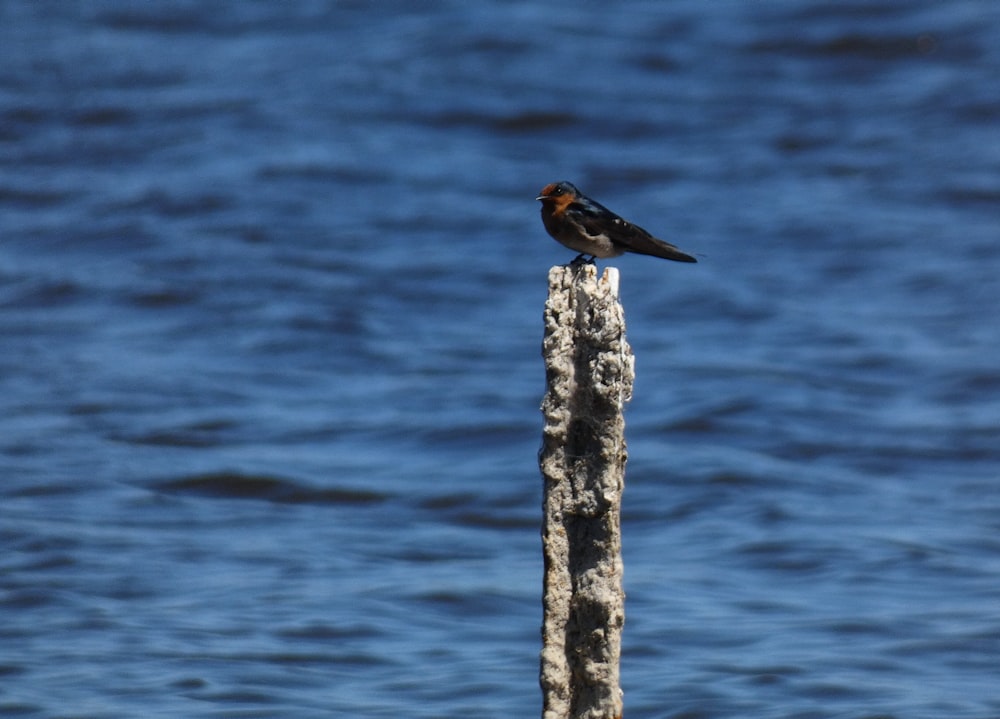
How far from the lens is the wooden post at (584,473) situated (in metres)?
4.91

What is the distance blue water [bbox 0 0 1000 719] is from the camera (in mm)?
8953

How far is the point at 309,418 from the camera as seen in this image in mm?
13734

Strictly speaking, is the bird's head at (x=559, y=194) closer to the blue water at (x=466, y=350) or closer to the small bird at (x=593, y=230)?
the small bird at (x=593, y=230)

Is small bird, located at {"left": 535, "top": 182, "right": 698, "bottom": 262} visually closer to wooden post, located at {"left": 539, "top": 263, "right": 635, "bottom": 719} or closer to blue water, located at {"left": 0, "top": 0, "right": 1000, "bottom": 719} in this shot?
wooden post, located at {"left": 539, "top": 263, "right": 635, "bottom": 719}

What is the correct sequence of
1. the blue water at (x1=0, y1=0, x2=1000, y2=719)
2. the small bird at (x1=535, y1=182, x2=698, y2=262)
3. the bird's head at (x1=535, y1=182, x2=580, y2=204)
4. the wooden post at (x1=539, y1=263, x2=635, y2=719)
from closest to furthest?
the wooden post at (x1=539, y1=263, x2=635, y2=719) → the small bird at (x1=535, y1=182, x2=698, y2=262) → the bird's head at (x1=535, y1=182, x2=580, y2=204) → the blue water at (x1=0, y1=0, x2=1000, y2=719)

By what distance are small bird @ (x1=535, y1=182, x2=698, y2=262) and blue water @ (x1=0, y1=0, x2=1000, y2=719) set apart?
10.1 ft

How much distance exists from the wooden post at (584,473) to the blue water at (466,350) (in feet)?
10.2

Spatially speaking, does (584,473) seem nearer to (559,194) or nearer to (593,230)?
(593,230)

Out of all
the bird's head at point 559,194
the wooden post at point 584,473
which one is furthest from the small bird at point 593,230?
the wooden post at point 584,473

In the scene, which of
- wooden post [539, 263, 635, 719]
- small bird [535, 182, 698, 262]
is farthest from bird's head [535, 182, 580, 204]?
wooden post [539, 263, 635, 719]

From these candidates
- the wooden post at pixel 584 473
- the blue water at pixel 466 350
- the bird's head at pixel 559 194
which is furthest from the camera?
the blue water at pixel 466 350

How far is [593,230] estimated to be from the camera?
5.58 m

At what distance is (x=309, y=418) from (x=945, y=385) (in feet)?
17.3

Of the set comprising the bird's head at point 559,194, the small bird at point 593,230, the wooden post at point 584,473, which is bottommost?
the wooden post at point 584,473
